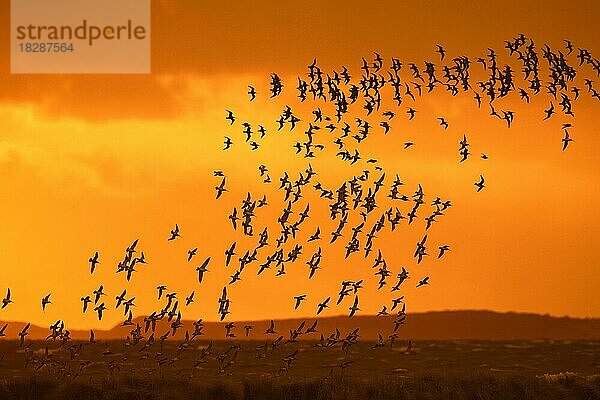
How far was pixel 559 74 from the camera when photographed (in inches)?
1261

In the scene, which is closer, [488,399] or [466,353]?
[488,399]

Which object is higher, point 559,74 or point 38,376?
point 559,74

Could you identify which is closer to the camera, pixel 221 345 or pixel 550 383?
pixel 550 383

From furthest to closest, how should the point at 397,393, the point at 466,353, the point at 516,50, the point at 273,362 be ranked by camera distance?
the point at 466,353
the point at 273,362
the point at 397,393
the point at 516,50

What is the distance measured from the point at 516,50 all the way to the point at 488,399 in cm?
1140

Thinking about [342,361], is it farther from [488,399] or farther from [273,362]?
[488,399]

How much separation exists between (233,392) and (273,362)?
11737 mm

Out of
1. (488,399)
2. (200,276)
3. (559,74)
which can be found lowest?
(488,399)

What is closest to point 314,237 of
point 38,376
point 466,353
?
point 38,376

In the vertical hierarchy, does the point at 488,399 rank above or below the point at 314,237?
below

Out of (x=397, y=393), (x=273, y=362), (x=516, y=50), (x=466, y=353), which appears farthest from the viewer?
(x=466, y=353)

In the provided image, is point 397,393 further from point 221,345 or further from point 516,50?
point 221,345

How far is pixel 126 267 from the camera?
32656 mm

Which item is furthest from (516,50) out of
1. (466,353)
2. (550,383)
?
(466,353)
